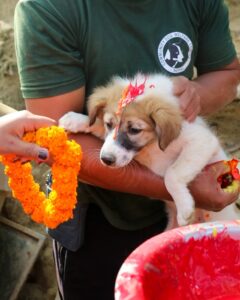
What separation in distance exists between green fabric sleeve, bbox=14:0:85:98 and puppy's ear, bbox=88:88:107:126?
0.29 feet

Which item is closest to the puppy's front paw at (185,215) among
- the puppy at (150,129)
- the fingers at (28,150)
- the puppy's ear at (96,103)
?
the puppy at (150,129)

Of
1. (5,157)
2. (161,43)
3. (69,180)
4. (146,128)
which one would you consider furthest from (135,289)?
(161,43)

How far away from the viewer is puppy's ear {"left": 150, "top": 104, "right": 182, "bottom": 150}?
1.81m

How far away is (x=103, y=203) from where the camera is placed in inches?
77.5

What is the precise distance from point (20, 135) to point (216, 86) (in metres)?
0.86

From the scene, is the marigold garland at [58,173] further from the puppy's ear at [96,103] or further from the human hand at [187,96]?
the human hand at [187,96]

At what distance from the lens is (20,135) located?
4.75 feet

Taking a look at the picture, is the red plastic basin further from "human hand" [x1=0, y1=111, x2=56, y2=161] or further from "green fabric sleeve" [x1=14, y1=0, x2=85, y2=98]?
"green fabric sleeve" [x1=14, y1=0, x2=85, y2=98]

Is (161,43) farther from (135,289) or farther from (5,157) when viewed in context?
(135,289)

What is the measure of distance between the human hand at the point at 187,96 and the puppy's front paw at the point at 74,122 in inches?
12.4

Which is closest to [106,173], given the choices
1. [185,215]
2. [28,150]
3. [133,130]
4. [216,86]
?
[133,130]

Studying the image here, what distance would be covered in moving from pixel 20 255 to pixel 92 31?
195 centimetres

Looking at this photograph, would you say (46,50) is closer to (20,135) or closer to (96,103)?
(96,103)

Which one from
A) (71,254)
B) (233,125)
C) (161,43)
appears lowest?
(233,125)
